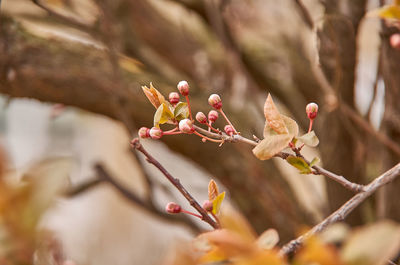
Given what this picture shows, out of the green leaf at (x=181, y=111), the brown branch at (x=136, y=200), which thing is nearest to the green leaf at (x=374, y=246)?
the green leaf at (x=181, y=111)

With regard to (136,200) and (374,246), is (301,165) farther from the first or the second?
(136,200)

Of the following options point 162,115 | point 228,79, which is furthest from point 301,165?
point 228,79

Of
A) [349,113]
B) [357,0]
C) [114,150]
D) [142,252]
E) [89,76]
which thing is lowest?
[142,252]

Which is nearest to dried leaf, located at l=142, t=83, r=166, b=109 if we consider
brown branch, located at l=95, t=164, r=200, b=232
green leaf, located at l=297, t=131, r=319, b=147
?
green leaf, located at l=297, t=131, r=319, b=147

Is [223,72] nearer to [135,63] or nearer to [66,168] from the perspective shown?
[135,63]

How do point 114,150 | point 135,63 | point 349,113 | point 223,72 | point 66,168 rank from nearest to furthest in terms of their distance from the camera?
1. point 66,168
2. point 349,113
3. point 135,63
4. point 223,72
5. point 114,150

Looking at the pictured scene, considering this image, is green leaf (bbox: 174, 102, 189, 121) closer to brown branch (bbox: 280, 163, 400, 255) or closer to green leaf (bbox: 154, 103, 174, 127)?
green leaf (bbox: 154, 103, 174, 127)

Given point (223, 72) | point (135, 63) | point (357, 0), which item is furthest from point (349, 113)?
point (223, 72)
